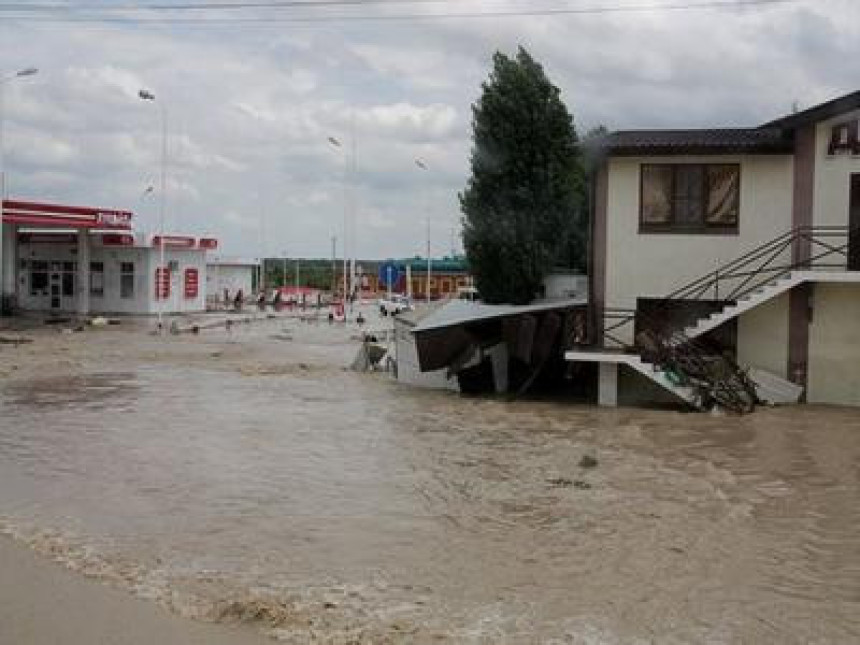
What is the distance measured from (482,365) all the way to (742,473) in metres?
11.4

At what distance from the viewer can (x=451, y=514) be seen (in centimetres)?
1269

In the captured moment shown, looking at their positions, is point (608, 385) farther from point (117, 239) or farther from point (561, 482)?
point (117, 239)

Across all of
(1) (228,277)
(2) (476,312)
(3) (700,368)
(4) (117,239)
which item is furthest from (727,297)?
(1) (228,277)

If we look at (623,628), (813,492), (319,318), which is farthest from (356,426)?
(319,318)

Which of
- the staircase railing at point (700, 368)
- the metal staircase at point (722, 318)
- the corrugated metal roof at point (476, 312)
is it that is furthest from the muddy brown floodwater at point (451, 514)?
the corrugated metal roof at point (476, 312)

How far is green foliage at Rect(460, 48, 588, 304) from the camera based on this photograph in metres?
29.4

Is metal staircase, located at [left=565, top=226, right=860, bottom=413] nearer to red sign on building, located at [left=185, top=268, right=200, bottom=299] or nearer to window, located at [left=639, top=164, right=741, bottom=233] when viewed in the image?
window, located at [left=639, top=164, right=741, bottom=233]

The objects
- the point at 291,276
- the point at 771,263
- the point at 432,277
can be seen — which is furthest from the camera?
the point at 291,276

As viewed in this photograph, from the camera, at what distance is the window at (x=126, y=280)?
5803 cm

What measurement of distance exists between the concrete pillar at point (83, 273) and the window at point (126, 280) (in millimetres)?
1735

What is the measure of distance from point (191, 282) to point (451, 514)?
173 feet

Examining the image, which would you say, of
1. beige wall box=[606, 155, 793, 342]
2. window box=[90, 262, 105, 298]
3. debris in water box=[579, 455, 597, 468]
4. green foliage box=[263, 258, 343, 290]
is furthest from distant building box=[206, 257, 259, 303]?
debris in water box=[579, 455, 597, 468]

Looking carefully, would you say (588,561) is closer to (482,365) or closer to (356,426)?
(356,426)

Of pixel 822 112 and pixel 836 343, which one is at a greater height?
pixel 822 112
